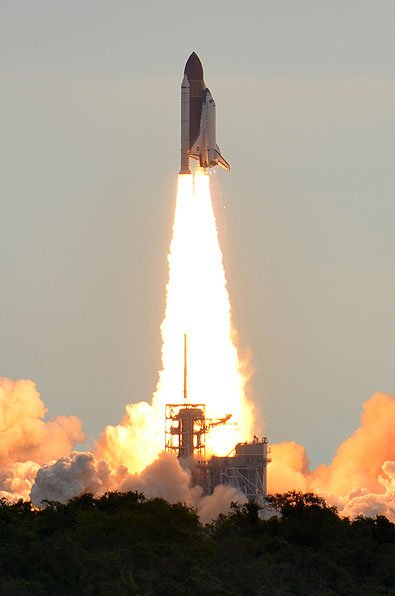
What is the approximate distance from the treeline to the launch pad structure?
1099 centimetres

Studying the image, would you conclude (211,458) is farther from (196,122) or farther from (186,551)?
(186,551)

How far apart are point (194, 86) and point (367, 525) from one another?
34.4 meters

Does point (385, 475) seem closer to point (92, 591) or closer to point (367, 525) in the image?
point (367, 525)

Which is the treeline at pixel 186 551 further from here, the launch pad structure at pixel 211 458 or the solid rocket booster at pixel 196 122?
the solid rocket booster at pixel 196 122

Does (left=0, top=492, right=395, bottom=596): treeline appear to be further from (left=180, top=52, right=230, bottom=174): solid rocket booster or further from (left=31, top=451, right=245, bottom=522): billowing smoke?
(left=180, top=52, right=230, bottom=174): solid rocket booster

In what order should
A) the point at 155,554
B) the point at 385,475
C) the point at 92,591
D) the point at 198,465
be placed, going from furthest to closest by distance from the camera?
the point at 385,475
the point at 198,465
the point at 155,554
the point at 92,591

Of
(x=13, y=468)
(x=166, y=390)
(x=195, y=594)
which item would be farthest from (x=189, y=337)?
(x=195, y=594)

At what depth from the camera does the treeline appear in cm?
11238

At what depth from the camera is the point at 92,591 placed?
4331 inches

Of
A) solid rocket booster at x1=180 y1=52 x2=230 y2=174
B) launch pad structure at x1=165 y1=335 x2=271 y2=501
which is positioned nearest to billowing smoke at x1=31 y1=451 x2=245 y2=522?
launch pad structure at x1=165 y1=335 x2=271 y2=501

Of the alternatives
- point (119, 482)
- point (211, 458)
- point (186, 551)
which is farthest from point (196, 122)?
point (186, 551)

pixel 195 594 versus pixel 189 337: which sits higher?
pixel 189 337

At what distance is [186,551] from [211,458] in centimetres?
3815

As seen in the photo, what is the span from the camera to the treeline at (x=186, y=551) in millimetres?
112375
